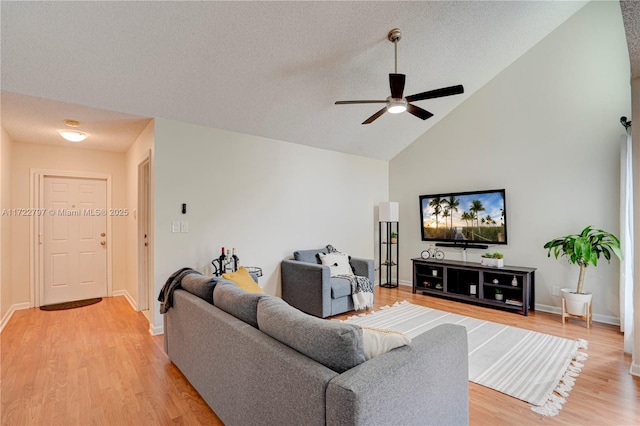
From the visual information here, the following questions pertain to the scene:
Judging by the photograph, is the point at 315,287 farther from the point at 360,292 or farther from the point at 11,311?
the point at 11,311

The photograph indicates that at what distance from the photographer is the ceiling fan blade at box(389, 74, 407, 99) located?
277 centimetres

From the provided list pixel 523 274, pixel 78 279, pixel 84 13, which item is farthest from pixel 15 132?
pixel 523 274

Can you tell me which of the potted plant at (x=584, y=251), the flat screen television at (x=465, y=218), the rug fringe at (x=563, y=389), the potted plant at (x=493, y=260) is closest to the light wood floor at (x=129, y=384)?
the rug fringe at (x=563, y=389)

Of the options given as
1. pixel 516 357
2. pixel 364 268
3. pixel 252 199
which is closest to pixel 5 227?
pixel 252 199

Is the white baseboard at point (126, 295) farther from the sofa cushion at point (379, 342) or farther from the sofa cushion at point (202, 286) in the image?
the sofa cushion at point (379, 342)

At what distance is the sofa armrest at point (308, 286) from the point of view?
378 cm

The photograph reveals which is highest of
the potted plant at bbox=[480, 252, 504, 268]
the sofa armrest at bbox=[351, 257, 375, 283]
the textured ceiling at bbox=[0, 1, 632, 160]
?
the textured ceiling at bbox=[0, 1, 632, 160]

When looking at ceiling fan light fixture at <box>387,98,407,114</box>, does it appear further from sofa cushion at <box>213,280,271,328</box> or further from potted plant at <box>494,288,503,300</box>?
potted plant at <box>494,288,503,300</box>

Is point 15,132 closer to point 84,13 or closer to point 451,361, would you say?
point 84,13

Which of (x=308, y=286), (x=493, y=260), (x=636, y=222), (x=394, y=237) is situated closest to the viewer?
(x=636, y=222)

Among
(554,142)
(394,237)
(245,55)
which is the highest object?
(245,55)

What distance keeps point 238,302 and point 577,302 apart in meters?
4.00

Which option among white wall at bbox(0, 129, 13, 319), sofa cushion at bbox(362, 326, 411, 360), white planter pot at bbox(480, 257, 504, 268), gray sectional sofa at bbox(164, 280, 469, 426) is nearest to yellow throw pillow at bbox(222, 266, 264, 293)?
gray sectional sofa at bbox(164, 280, 469, 426)

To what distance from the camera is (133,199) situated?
445 cm
